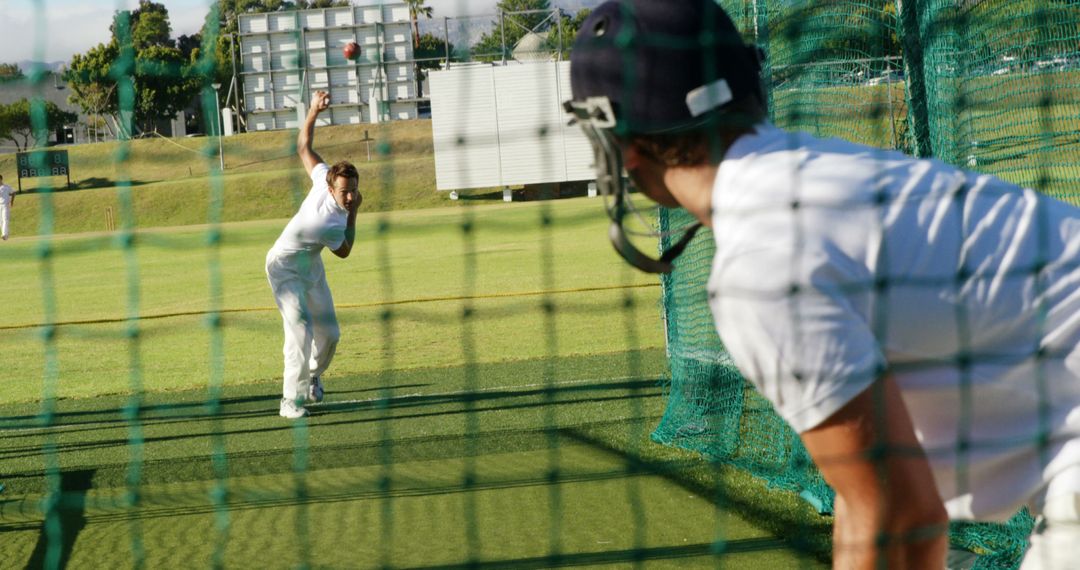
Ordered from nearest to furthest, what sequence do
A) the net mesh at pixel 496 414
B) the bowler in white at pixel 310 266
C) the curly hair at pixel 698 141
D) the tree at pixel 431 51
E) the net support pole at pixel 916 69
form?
the curly hair at pixel 698 141 → the tree at pixel 431 51 → the net mesh at pixel 496 414 → the net support pole at pixel 916 69 → the bowler in white at pixel 310 266

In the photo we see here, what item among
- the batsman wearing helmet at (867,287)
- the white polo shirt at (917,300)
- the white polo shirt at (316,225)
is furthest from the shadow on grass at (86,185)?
the white polo shirt at (917,300)

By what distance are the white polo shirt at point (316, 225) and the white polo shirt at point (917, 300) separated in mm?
5976

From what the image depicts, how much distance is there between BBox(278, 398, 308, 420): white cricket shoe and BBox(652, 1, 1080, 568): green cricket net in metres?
2.74

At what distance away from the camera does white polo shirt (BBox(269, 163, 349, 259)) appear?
291 inches

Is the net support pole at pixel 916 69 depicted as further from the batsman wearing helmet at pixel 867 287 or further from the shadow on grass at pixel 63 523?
the shadow on grass at pixel 63 523

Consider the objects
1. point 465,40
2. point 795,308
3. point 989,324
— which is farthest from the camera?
point 465,40

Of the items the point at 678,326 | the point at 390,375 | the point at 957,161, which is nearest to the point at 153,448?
the point at 390,375

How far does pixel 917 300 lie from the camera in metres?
1.54

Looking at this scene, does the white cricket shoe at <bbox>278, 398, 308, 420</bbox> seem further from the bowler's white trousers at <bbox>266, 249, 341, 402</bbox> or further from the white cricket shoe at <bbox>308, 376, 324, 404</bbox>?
the white cricket shoe at <bbox>308, 376, 324, 404</bbox>

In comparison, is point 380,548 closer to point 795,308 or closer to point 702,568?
point 702,568

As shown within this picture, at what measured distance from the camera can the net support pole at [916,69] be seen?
4.44 metres

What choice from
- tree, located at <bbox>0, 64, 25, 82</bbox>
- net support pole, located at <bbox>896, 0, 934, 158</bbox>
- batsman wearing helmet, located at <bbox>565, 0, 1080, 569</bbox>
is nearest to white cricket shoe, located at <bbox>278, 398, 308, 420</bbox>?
tree, located at <bbox>0, 64, 25, 82</bbox>

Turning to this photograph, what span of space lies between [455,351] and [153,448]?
4.07 meters

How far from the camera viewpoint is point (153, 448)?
6977mm
